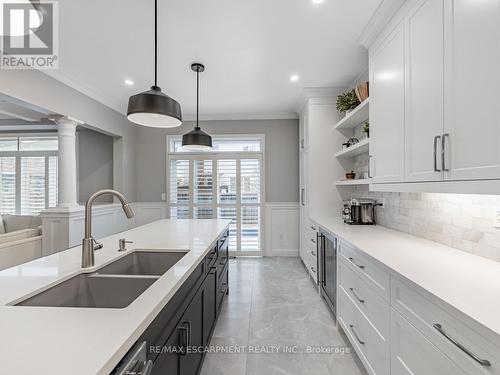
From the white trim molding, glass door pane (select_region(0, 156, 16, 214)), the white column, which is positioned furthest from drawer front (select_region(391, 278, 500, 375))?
glass door pane (select_region(0, 156, 16, 214))

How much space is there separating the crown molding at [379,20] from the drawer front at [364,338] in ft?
7.26

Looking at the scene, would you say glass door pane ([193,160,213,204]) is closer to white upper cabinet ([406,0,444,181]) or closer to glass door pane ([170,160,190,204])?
glass door pane ([170,160,190,204])

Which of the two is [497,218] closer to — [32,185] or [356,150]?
[356,150]

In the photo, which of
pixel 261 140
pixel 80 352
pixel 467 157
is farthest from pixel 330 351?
pixel 261 140

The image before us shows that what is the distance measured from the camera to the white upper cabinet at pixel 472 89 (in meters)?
1.09

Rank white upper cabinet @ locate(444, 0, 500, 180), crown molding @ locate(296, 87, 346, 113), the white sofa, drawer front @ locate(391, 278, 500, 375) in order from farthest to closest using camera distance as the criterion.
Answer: crown molding @ locate(296, 87, 346, 113)
the white sofa
white upper cabinet @ locate(444, 0, 500, 180)
drawer front @ locate(391, 278, 500, 375)

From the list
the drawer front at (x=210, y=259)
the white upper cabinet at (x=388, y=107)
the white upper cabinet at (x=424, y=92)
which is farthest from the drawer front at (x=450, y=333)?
the drawer front at (x=210, y=259)

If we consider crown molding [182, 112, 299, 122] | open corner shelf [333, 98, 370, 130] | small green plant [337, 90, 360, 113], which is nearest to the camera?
open corner shelf [333, 98, 370, 130]

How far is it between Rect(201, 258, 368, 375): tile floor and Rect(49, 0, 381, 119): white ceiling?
9.02ft

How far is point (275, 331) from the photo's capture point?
2.39m

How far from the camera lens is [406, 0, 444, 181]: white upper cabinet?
56.4 inches

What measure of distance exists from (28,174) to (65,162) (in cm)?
273

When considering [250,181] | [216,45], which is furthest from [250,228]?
[216,45]

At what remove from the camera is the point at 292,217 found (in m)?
4.90
